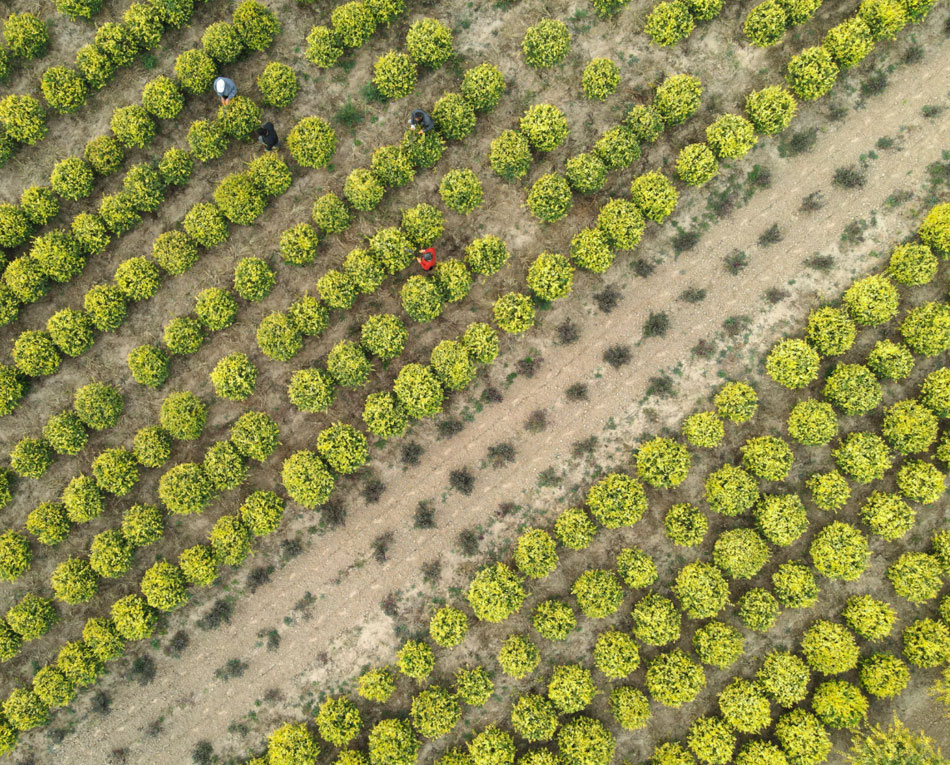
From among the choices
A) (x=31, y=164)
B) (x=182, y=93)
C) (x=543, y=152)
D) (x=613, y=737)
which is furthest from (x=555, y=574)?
(x=31, y=164)

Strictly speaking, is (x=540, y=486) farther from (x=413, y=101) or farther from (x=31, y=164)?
(x=31, y=164)

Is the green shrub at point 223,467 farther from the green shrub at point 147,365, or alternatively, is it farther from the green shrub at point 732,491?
the green shrub at point 732,491

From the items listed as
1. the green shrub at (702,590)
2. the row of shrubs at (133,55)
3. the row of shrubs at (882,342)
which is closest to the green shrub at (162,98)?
the row of shrubs at (133,55)

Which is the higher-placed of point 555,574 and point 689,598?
point 555,574

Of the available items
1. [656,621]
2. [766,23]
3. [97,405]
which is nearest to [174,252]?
[97,405]

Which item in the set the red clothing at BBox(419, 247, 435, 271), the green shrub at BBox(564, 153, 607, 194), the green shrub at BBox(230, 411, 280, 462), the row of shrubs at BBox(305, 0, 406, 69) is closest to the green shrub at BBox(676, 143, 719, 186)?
the green shrub at BBox(564, 153, 607, 194)

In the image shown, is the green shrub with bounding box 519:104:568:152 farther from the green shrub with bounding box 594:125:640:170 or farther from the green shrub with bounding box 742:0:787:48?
the green shrub with bounding box 742:0:787:48
